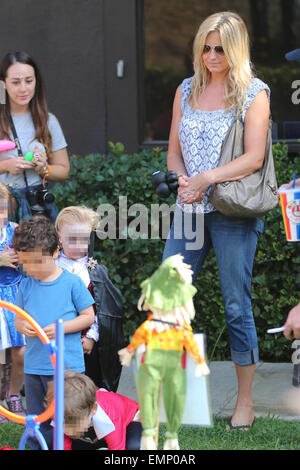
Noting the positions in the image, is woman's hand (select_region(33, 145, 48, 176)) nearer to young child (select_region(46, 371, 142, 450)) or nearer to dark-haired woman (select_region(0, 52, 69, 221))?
dark-haired woman (select_region(0, 52, 69, 221))

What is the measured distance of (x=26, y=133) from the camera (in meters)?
4.74

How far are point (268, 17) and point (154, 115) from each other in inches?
47.7

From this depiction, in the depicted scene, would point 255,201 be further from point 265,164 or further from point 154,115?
point 154,115

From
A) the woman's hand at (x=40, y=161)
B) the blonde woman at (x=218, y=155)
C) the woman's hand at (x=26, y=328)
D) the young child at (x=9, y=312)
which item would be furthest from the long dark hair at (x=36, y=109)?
the woman's hand at (x=26, y=328)

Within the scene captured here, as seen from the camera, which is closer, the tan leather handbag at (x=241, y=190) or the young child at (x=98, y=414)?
the young child at (x=98, y=414)

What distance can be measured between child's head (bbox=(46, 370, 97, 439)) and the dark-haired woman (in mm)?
1602

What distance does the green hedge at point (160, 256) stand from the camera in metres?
5.54

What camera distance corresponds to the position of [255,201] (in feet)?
12.7

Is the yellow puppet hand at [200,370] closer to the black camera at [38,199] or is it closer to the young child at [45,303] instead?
the young child at [45,303]

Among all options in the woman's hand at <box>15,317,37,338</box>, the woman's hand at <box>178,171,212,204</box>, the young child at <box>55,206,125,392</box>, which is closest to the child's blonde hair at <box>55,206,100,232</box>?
the young child at <box>55,206,125,392</box>

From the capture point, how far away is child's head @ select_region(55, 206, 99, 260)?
13.5 feet

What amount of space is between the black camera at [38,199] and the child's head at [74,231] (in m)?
0.50
